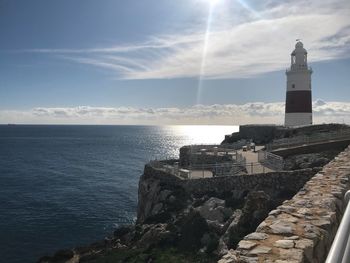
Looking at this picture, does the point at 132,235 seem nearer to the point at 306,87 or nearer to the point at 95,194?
the point at 95,194

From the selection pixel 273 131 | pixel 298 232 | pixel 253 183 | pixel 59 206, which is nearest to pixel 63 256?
pixel 253 183

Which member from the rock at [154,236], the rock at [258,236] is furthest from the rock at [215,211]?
the rock at [258,236]

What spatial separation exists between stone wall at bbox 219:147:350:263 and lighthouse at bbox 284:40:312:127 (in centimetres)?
3722

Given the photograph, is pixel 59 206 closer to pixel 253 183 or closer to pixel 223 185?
pixel 223 185

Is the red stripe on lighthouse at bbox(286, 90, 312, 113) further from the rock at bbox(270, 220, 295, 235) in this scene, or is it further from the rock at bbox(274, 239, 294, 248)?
the rock at bbox(274, 239, 294, 248)

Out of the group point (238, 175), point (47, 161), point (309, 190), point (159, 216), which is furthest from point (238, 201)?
point (47, 161)

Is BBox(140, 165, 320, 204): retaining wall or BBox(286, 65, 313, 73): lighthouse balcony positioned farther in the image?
BBox(286, 65, 313, 73): lighthouse balcony

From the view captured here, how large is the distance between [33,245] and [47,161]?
5898 centimetres

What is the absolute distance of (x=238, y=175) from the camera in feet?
70.7

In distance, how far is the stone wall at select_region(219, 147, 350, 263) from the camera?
15.9ft

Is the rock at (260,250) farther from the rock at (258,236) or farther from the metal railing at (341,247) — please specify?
the metal railing at (341,247)

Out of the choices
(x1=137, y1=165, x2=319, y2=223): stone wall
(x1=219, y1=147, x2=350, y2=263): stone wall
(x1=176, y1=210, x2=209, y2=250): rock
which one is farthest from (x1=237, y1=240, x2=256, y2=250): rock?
(x1=137, y1=165, x2=319, y2=223): stone wall

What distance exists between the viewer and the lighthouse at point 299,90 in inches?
1713

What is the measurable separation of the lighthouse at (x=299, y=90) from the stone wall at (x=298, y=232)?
122 feet
